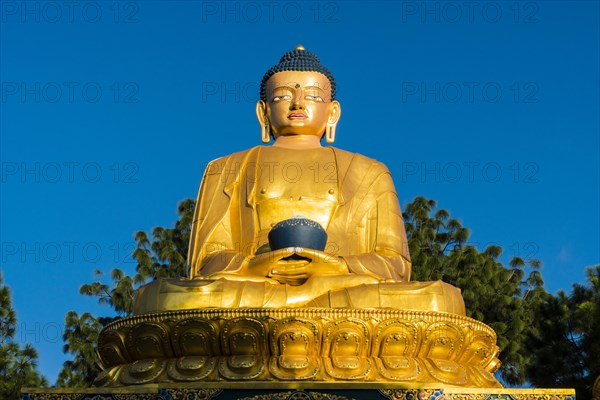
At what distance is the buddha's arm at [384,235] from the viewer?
9156 millimetres

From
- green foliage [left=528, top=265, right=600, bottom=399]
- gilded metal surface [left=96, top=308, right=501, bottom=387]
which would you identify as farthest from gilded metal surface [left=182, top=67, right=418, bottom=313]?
green foliage [left=528, top=265, right=600, bottom=399]

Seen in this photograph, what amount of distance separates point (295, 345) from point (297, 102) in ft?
11.8

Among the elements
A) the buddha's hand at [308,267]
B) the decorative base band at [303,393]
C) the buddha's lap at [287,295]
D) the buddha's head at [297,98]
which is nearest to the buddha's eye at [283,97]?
the buddha's head at [297,98]

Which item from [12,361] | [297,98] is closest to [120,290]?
[12,361]

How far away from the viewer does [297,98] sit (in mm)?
10750

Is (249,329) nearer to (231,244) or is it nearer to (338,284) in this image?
(338,284)

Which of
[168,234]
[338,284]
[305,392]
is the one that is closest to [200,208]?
[338,284]

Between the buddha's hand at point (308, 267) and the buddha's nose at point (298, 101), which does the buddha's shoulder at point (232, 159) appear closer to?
the buddha's nose at point (298, 101)

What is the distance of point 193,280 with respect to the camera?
8.35m

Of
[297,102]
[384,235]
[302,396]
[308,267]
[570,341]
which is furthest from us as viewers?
[570,341]

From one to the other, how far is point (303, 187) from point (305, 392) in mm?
2925

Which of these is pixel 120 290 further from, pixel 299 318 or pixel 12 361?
pixel 299 318

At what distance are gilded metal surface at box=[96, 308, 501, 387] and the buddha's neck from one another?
3.22m

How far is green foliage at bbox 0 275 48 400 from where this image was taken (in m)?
14.2
